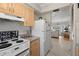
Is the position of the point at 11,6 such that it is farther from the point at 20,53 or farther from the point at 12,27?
the point at 20,53

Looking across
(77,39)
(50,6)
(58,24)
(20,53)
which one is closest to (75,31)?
(77,39)

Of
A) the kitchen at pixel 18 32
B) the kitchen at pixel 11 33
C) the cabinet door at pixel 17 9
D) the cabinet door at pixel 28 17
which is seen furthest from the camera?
the cabinet door at pixel 28 17

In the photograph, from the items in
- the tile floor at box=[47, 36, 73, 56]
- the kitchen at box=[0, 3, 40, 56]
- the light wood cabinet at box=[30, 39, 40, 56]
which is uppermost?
the kitchen at box=[0, 3, 40, 56]

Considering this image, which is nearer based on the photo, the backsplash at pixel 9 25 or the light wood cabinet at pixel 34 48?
the backsplash at pixel 9 25

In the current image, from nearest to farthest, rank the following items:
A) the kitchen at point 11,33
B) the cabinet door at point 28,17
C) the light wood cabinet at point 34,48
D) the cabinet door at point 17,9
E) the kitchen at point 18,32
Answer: the kitchen at point 11,33 < the kitchen at point 18,32 < the cabinet door at point 17,9 < the light wood cabinet at point 34,48 < the cabinet door at point 28,17

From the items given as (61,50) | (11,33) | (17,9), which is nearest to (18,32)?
(11,33)

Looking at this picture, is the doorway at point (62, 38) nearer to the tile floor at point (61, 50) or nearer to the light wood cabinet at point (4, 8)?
the tile floor at point (61, 50)

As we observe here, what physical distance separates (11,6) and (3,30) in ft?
2.09

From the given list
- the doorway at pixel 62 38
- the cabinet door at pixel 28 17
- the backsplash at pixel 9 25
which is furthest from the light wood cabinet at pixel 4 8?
the doorway at pixel 62 38

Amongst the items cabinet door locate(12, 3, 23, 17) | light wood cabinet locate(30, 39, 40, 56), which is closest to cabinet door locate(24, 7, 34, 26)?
cabinet door locate(12, 3, 23, 17)

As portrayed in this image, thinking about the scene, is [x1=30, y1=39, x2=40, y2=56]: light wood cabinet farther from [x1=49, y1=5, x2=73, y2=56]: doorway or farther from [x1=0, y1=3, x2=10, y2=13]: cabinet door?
[x1=0, y1=3, x2=10, y2=13]: cabinet door

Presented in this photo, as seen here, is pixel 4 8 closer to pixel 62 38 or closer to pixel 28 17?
pixel 28 17

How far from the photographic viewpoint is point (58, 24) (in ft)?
34.8

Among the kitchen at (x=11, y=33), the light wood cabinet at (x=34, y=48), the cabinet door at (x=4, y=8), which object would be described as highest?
the cabinet door at (x=4, y=8)
